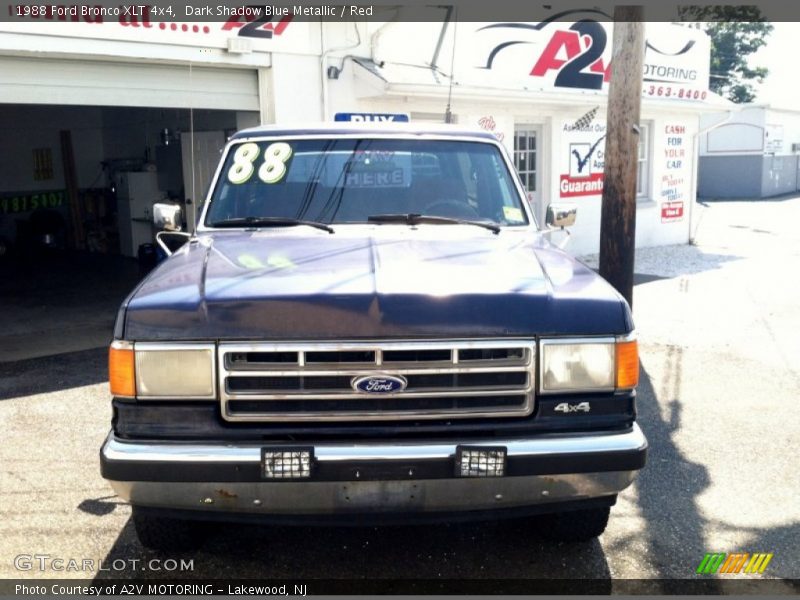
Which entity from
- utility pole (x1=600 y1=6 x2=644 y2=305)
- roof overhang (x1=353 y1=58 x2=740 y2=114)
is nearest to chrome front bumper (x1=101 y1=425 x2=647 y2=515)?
utility pole (x1=600 y1=6 x2=644 y2=305)

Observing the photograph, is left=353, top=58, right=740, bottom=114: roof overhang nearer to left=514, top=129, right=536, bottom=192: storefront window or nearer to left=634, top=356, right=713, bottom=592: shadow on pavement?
left=514, top=129, right=536, bottom=192: storefront window

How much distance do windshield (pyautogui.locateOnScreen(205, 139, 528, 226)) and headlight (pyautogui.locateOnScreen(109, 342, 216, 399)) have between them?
59.9 inches

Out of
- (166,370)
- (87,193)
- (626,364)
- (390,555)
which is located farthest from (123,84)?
(87,193)

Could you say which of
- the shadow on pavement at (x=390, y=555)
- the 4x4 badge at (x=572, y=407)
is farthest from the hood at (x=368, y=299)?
the shadow on pavement at (x=390, y=555)

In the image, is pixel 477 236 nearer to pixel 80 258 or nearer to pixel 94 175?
pixel 80 258

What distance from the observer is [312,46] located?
1002 cm

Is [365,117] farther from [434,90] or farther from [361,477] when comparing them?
[361,477]

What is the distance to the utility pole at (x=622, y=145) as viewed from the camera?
281 inches

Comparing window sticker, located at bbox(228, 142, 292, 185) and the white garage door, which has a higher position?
the white garage door

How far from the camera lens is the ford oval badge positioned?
118 inches

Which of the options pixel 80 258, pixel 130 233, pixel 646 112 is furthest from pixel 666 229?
pixel 80 258

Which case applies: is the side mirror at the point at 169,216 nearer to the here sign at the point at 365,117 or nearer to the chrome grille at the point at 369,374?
the chrome grille at the point at 369,374

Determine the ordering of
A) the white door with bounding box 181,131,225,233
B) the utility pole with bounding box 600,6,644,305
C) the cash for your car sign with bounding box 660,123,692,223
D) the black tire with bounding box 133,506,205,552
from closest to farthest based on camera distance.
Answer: the black tire with bounding box 133,506,205,552
the utility pole with bounding box 600,6,644,305
the white door with bounding box 181,131,225,233
the cash for your car sign with bounding box 660,123,692,223

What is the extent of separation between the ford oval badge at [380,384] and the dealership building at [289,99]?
2356 mm
